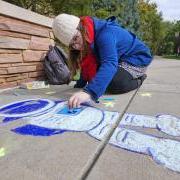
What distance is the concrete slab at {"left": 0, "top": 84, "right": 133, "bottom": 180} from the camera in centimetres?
162

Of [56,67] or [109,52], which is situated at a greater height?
[109,52]

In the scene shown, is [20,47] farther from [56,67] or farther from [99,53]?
[99,53]

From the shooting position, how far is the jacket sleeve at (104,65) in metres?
2.71

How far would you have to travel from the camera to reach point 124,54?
11.8 ft

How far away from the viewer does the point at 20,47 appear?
15.9 feet

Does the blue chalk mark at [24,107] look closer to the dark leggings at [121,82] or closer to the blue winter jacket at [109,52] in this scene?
the blue winter jacket at [109,52]

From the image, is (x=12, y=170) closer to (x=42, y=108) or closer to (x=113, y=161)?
(x=113, y=161)

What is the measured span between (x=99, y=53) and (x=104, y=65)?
0.24 m

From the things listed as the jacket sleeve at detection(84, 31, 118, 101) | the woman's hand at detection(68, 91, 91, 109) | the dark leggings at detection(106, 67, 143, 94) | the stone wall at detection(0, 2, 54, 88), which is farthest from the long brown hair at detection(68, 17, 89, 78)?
the stone wall at detection(0, 2, 54, 88)

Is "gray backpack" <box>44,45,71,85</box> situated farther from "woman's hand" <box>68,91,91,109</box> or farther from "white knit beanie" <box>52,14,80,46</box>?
"woman's hand" <box>68,91,91,109</box>

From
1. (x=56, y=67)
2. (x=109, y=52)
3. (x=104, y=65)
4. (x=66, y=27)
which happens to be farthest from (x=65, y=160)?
(x=56, y=67)

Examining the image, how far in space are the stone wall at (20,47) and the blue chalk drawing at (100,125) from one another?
160 cm

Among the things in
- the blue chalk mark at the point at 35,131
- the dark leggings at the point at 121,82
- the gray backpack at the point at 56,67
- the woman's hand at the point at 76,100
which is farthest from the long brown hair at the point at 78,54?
the gray backpack at the point at 56,67

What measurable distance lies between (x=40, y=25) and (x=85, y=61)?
7.95ft
